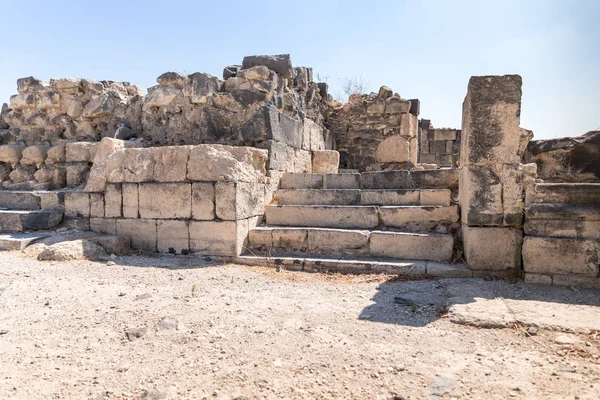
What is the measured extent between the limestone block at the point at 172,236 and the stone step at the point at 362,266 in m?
0.74

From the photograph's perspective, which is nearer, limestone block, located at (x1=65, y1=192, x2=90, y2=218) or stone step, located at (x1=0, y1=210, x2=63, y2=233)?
stone step, located at (x1=0, y1=210, x2=63, y2=233)

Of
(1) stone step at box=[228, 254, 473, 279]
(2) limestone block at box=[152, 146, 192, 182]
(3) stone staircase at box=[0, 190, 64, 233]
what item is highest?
(2) limestone block at box=[152, 146, 192, 182]

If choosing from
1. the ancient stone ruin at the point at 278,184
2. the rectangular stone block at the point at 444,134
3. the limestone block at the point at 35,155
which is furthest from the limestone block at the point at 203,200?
the rectangular stone block at the point at 444,134

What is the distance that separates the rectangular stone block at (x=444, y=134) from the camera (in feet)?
39.7

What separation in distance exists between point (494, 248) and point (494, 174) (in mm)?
755

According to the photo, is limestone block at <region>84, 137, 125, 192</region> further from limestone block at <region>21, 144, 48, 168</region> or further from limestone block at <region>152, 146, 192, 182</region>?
limestone block at <region>21, 144, 48, 168</region>

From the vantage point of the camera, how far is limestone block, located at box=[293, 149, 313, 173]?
668cm

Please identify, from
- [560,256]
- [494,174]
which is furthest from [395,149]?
[560,256]

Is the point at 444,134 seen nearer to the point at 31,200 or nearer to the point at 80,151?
the point at 80,151

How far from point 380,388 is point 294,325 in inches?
37.4

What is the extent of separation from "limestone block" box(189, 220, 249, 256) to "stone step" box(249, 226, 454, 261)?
0.74 ft

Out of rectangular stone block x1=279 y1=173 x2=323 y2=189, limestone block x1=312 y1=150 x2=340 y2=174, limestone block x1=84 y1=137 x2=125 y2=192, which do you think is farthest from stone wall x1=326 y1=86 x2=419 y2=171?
limestone block x1=84 y1=137 x2=125 y2=192

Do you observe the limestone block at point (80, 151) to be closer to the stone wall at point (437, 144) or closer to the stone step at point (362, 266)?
the stone step at point (362, 266)

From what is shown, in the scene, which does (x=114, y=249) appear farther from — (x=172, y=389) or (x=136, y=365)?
(x=172, y=389)
